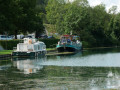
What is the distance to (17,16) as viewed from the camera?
7431 centimetres

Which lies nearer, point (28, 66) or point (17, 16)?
point (28, 66)

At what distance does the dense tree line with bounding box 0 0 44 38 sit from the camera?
69.0 meters

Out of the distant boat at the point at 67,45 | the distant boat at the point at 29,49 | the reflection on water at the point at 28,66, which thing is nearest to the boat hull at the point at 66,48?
the distant boat at the point at 67,45

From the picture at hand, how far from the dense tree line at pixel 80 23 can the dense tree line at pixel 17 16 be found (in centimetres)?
1781

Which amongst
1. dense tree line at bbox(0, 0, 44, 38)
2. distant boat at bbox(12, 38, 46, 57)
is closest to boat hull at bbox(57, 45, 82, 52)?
dense tree line at bbox(0, 0, 44, 38)

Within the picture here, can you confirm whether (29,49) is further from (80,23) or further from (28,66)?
(80,23)

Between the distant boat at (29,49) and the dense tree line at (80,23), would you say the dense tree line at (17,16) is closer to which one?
the distant boat at (29,49)

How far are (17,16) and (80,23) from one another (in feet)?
142

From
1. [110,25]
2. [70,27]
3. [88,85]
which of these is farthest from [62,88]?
[110,25]

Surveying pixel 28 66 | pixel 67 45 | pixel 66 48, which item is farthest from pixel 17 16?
pixel 28 66

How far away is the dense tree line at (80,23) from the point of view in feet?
373

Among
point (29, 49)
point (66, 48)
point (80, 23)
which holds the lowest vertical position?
point (66, 48)

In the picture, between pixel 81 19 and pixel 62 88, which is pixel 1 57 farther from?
pixel 81 19

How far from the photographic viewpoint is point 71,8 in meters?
116
